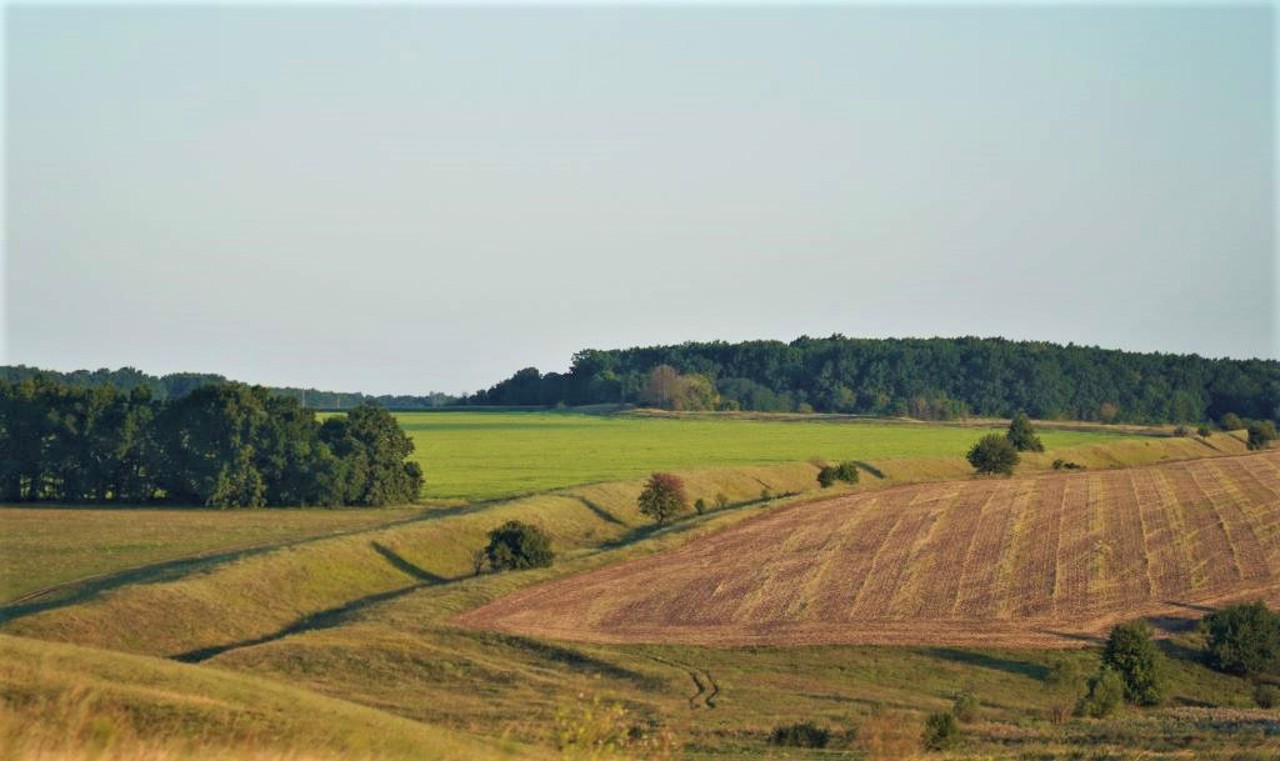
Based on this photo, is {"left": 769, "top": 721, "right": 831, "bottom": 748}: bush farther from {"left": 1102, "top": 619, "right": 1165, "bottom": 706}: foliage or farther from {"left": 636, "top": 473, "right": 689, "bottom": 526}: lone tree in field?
{"left": 636, "top": 473, "right": 689, "bottom": 526}: lone tree in field

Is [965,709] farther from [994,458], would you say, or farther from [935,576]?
[994,458]

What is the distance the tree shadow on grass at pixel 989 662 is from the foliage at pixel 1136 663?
67.9 inches

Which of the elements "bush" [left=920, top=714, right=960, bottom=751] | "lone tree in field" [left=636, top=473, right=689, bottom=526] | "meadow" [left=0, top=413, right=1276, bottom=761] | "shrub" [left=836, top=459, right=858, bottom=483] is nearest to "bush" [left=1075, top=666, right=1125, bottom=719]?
"meadow" [left=0, top=413, right=1276, bottom=761]

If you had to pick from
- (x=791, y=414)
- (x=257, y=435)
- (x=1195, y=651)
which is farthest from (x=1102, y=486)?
(x=791, y=414)

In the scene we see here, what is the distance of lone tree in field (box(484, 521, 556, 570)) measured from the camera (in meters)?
52.1

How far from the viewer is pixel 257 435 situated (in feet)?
253

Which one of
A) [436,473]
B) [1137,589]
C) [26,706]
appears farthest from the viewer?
[436,473]

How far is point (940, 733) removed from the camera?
24.6m

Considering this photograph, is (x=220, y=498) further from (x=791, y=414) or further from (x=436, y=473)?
(x=791, y=414)

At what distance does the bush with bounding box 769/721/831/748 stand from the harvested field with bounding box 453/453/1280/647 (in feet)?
41.6

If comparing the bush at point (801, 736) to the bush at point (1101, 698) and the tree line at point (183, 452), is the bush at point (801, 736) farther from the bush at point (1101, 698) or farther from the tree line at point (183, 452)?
the tree line at point (183, 452)

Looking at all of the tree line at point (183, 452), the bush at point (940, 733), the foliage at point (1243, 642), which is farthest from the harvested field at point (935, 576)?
the tree line at point (183, 452)

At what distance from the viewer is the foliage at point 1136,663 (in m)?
34.5

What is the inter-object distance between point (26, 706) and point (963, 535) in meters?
46.5
